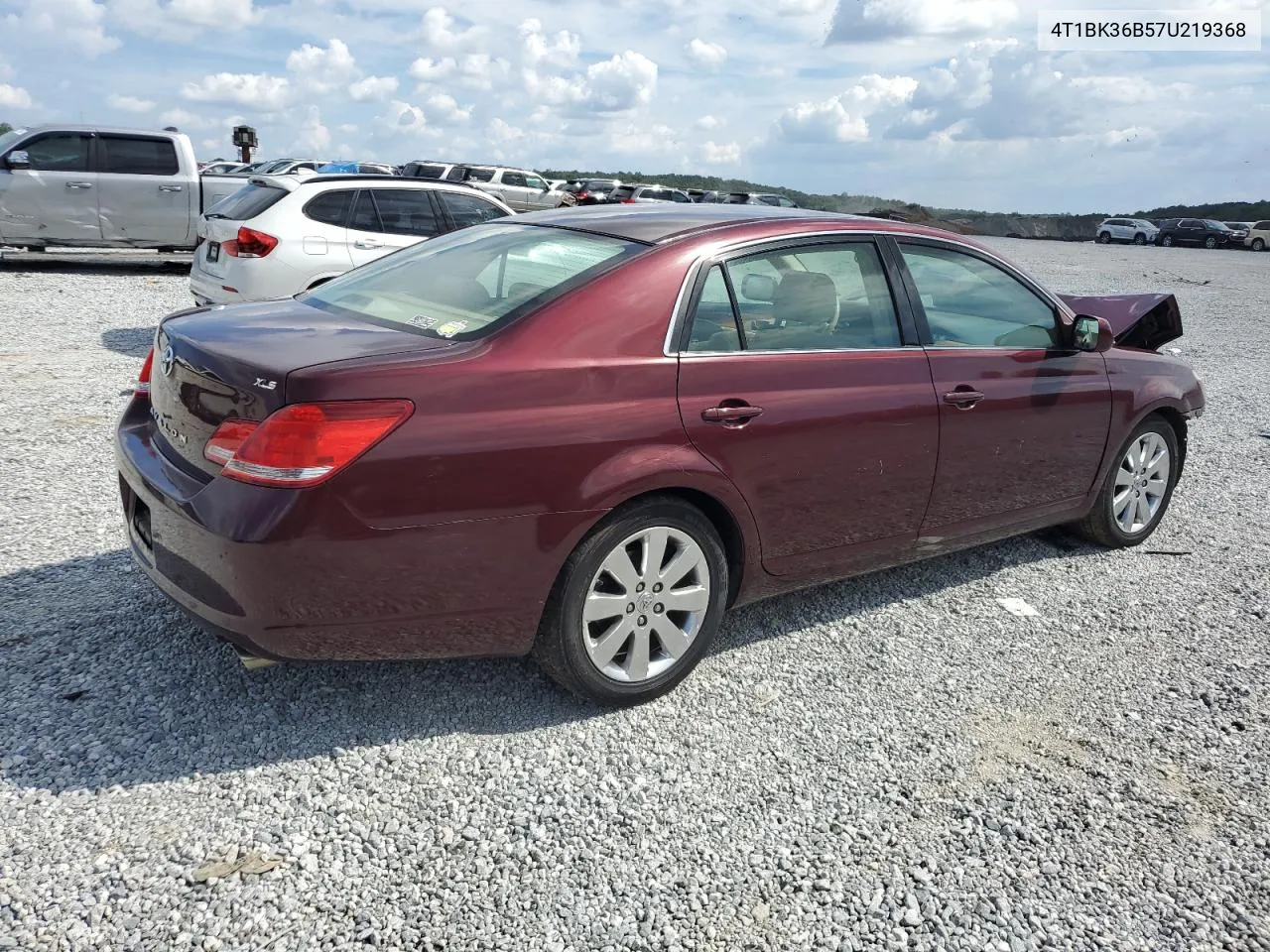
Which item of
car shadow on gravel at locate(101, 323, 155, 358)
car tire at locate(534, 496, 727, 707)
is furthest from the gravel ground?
car shadow on gravel at locate(101, 323, 155, 358)

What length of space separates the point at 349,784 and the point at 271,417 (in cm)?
106

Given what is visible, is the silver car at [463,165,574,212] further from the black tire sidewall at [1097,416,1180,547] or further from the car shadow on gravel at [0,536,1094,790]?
the car shadow on gravel at [0,536,1094,790]

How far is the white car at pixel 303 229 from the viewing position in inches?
354

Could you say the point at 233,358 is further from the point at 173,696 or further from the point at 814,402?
the point at 814,402

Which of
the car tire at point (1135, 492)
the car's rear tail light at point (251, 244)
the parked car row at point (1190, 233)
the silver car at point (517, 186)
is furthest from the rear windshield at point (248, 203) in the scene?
the parked car row at point (1190, 233)

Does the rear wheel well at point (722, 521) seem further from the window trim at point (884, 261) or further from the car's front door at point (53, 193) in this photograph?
the car's front door at point (53, 193)

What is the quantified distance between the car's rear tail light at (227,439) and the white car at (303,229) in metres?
5.82

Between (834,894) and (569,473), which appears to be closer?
(834,894)

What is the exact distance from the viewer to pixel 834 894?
273 centimetres

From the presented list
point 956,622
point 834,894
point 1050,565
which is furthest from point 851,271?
point 834,894

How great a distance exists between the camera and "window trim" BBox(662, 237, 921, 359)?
353 cm

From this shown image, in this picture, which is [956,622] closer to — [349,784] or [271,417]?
[349,784]

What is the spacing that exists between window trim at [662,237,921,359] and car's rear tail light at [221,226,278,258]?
628cm

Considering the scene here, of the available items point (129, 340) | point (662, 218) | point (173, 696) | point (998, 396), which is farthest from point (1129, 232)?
point (173, 696)
